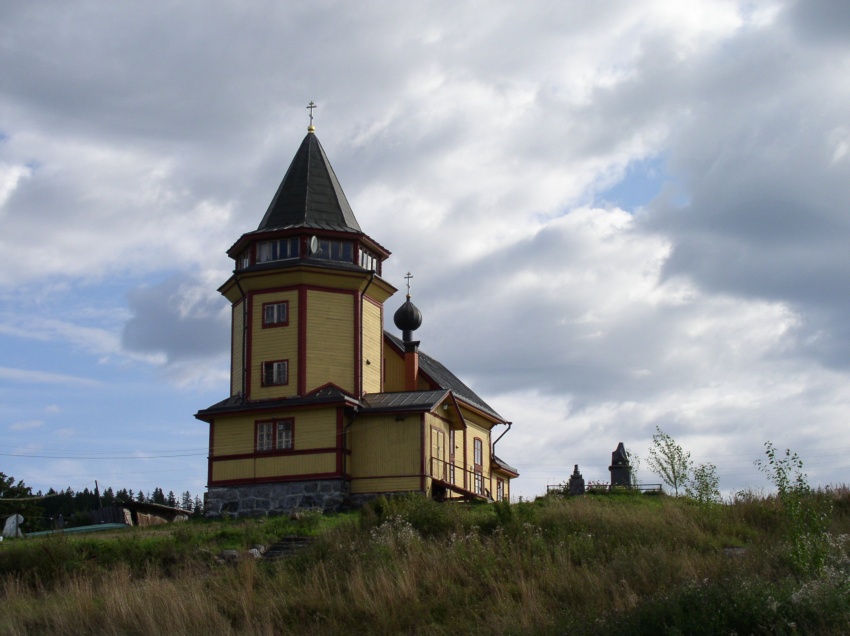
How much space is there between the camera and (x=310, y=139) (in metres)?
38.5

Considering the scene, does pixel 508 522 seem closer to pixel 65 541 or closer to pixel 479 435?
pixel 65 541

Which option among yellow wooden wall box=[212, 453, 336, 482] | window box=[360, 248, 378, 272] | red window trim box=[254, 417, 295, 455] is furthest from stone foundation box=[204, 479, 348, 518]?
window box=[360, 248, 378, 272]

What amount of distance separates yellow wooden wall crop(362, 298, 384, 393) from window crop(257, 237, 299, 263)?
2800 millimetres

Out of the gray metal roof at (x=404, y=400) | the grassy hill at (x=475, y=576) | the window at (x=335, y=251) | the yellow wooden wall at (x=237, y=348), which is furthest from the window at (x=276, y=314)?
the grassy hill at (x=475, y=576)

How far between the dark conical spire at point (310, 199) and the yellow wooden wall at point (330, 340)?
2.43 meters

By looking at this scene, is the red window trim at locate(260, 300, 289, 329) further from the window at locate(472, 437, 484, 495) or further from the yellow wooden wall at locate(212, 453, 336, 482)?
the window at locate(472, 437, 484, 495)

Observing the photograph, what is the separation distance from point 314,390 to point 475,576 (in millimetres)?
15103

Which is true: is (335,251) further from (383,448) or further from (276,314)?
(383,448)

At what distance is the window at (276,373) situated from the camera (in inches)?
1340

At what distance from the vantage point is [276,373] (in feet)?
112

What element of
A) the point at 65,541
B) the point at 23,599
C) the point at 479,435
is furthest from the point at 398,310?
the point at 23,599

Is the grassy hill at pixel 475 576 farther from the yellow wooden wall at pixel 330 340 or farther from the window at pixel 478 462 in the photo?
the window at pixel 478 462

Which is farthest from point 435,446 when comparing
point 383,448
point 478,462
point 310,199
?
point 310,199

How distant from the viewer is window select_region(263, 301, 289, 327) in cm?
3438
